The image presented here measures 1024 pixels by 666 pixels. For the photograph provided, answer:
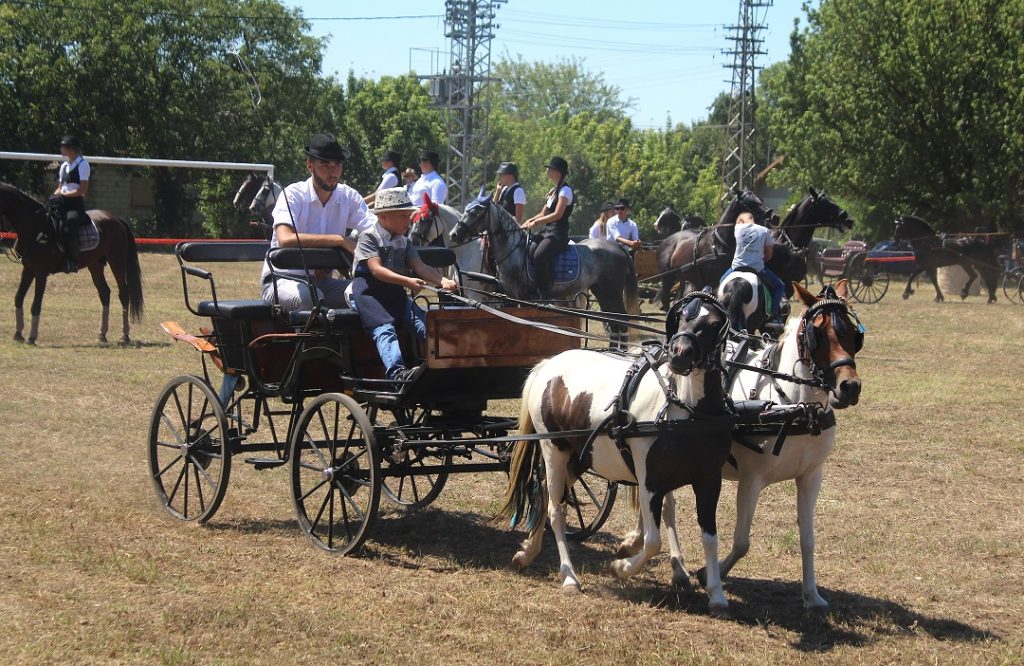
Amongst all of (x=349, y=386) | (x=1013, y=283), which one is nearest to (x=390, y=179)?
(x=349, y=386)

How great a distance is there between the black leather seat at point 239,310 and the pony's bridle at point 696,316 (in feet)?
9.00

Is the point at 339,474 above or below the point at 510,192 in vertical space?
below

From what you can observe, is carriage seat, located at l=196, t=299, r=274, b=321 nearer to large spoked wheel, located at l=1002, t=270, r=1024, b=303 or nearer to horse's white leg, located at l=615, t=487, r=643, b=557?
horse's white leg, located at l=615, t=487, r=643, b=557

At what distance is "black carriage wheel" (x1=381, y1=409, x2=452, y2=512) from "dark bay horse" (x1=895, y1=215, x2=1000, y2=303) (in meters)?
22.5

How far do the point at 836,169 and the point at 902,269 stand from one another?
5709 millimetres

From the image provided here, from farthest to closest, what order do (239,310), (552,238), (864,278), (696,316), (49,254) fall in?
(864,278) → (49,254) → (552,238) → (239,310) → (696,316)

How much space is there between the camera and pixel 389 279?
6.79 m

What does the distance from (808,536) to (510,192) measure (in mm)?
10623

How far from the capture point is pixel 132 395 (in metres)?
12.1

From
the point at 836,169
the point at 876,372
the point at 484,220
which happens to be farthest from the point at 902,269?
the point at 484,220

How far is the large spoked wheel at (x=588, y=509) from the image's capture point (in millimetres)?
7195

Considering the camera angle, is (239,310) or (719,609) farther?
(239,310)

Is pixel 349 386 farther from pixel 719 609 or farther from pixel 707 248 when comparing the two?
pixel 707 248

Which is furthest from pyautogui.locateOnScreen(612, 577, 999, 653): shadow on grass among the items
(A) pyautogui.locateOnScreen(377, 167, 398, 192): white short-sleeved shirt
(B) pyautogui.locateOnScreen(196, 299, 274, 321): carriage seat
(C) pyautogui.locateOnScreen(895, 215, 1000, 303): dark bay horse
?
(C) pyautogui.locateOnScreen(895, 215, 1000, 303): dark bay horse
